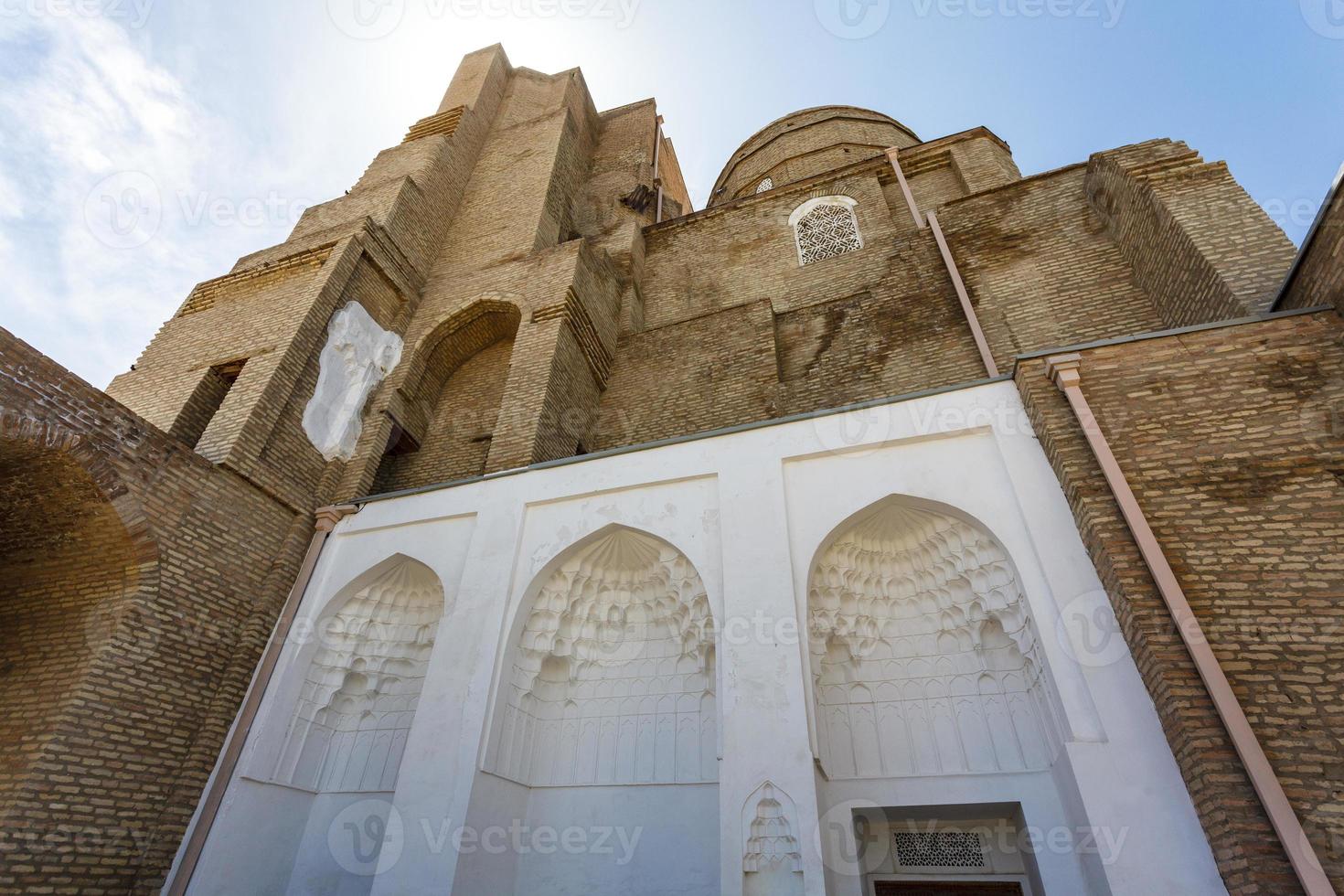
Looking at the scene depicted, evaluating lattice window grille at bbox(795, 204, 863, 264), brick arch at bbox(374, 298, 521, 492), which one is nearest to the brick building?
brick arch at bbox(374, 298, 521, 492)

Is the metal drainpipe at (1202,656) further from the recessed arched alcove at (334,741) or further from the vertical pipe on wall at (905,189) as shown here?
the vertical pipe on wall at (905,189)

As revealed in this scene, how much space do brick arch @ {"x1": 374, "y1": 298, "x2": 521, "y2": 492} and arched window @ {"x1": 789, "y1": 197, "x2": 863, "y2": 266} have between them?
503 cm

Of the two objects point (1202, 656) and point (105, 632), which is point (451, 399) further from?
point (1202, 656)

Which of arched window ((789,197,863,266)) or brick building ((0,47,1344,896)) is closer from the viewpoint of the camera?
brick building ((0,47,1344,896))

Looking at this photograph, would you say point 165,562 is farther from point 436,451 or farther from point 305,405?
point 436,451

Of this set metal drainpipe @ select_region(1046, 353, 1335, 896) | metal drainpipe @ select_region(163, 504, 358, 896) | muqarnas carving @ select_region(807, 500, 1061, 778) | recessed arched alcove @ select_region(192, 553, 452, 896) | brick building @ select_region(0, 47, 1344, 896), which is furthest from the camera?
recessed arched alcove @ select_region(192, 553, 452, 896)

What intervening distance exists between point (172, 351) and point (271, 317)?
1.80 m

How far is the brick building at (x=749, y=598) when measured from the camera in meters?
3.91

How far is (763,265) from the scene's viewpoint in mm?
11141

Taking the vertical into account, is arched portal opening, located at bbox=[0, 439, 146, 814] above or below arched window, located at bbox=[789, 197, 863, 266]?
below

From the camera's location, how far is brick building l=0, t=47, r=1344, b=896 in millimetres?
3906

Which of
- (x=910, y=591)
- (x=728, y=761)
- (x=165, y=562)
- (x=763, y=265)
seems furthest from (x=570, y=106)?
(x=728, y=761)

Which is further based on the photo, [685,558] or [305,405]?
[305,405]

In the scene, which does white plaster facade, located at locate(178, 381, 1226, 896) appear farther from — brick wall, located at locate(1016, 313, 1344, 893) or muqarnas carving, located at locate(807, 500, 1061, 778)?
brick wall, located at locate(1016, 313, 1344, 893)
